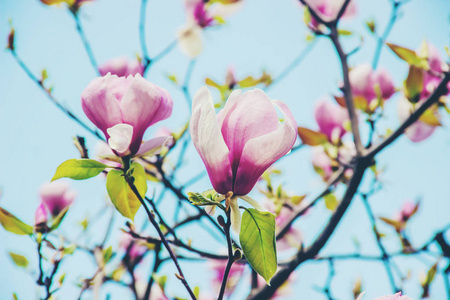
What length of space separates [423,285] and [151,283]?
758mm

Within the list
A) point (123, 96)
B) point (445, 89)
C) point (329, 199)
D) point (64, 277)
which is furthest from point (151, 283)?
point (445, 89)

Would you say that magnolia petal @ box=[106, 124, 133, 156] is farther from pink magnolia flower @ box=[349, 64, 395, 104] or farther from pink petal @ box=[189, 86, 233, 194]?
pink magnolia flower @ box=[349, 64, 395, 104]

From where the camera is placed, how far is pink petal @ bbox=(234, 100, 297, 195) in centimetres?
45

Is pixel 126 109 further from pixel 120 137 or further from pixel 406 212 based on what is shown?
pixel 406 212

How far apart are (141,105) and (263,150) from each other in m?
0.19

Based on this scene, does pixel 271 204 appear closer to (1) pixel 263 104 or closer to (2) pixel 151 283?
(2) pixel 151 283

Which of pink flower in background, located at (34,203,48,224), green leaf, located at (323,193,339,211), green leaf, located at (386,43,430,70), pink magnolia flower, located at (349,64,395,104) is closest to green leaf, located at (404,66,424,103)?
green leaf, located at (386,43,430,70)

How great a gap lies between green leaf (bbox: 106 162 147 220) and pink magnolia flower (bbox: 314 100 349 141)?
0.72 metres

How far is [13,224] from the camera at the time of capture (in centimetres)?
70

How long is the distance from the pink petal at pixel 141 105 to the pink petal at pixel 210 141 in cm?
10

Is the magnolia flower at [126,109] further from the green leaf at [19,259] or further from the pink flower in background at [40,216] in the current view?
the green leaf at [19,259]

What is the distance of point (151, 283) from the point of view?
110cm

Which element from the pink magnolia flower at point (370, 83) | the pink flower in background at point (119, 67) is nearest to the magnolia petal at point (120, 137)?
the pink flower in background at point (119, 67)

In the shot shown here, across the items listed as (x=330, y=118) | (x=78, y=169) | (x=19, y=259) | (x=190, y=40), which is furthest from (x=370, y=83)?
(x=19, y=259)
